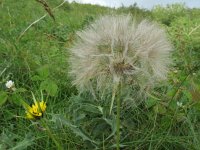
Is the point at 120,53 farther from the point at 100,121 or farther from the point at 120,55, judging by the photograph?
the point at 100,121

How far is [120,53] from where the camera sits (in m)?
1.75

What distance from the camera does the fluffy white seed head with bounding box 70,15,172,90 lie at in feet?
5.72

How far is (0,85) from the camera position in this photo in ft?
10.4

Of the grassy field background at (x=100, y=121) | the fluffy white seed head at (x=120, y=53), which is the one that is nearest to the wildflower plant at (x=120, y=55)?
the fluffy white seed head at (x=120, y=53)

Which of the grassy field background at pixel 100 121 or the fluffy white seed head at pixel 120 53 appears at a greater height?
the fluffy white seed head at pixel 120 53

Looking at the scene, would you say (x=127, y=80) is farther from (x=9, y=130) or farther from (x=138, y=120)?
(x=9, y=130)

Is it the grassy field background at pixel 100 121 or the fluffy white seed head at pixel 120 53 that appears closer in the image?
the fluffy white seed head at pixel 120 53

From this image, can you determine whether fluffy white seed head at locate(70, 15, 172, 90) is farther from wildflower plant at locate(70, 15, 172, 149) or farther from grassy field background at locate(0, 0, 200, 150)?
grassy field background at locate(0, 0, 200, 150)

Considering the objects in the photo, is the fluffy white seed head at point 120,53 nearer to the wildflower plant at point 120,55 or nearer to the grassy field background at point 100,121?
the wildflower plant at point 120,55

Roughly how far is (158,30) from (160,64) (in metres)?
0.13

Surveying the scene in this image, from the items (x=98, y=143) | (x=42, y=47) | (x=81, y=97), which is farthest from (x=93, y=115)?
(x=42, y=47)

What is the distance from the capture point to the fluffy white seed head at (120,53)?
68.7 inches

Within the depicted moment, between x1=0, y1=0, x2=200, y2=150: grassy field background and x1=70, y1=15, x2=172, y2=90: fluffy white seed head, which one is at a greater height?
x1=70, y1=15, x2=172, y2=90: fluffy white seed head

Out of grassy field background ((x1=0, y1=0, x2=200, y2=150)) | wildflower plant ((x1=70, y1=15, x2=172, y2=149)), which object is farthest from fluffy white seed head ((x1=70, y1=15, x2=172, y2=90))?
grassy field background ((x1=0, y1=0, x2=200, y2=150))
